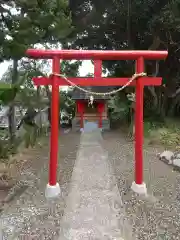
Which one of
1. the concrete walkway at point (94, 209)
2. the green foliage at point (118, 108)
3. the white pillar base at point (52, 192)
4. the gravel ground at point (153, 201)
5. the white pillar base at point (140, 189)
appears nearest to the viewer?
the concrete walkway at point (94, 209)

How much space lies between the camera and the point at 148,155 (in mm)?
8164

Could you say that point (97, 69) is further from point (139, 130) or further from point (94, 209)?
point (94, 209)

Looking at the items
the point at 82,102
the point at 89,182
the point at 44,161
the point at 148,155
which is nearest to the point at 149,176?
the point at 89,182

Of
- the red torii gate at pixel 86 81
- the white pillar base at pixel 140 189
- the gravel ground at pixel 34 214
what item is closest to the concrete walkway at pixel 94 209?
the gravel ground at pixel 34 214

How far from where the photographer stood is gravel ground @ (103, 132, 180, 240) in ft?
10.6

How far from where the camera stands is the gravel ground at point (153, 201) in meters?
3.23

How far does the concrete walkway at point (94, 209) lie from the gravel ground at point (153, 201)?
17 cm

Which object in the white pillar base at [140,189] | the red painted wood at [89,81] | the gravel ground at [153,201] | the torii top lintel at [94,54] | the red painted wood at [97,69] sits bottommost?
the gravel ground at [153,201]

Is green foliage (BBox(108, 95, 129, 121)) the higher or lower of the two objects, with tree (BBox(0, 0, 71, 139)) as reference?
lower

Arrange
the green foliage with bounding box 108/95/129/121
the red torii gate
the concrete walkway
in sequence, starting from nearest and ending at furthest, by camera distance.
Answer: the concrete walkway
the red torii gate
the green foliage with bounding box 108/95/129/121

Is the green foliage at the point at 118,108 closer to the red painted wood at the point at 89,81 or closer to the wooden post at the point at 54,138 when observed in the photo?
the red painted wood at the point at 89,81

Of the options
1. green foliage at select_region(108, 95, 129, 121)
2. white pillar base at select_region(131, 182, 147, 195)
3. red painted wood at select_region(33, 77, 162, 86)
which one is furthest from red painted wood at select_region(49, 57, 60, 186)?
green foliage at select_region(108, 95, 129, 121)

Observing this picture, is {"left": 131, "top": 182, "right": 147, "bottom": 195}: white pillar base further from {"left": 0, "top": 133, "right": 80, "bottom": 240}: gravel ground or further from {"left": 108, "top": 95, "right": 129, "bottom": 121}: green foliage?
{"left": 108, "top": 95, "right": 129, "bottom": 121}: green foliage

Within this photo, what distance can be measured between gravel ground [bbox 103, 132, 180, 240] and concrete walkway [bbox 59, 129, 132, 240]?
0.17m
